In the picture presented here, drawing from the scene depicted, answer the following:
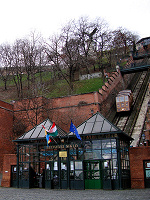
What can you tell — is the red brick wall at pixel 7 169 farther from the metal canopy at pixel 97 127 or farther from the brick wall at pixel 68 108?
the brick wall at pixel 68 108

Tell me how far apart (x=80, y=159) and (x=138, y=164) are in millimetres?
4112

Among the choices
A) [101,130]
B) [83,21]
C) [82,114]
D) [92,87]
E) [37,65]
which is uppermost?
[83,21]

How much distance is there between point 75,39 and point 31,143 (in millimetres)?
31999

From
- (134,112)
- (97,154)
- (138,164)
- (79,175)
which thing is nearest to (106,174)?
(97,154)

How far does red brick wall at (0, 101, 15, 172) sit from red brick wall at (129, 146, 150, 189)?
1772 cm

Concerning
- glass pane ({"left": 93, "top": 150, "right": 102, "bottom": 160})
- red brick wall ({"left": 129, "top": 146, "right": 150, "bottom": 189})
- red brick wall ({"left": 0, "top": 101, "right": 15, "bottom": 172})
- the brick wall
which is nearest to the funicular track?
the brick wall

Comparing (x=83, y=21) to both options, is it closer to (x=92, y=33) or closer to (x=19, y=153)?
(x=92, y=33)

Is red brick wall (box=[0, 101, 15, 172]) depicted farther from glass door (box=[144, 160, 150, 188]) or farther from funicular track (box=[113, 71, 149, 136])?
glass door (box=[144, 160, 150, 188])

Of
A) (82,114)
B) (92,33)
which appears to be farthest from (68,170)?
(92,33)

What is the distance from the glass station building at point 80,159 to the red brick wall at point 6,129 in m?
11.9

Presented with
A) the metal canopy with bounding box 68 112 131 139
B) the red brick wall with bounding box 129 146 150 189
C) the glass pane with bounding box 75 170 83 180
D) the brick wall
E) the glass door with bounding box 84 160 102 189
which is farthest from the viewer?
the brick wall

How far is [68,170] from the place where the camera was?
1819 cm

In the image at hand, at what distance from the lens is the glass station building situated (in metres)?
17.4

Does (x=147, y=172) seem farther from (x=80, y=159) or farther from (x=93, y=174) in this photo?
(x=80, y=159)
